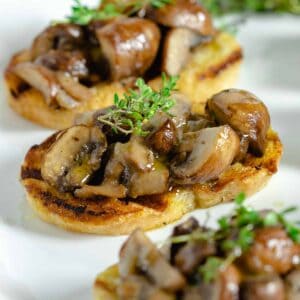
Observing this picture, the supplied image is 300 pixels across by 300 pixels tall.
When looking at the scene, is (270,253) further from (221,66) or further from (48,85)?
(221,66)

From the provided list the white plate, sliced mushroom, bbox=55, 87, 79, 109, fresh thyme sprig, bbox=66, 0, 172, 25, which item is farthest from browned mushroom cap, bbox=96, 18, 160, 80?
the white plate

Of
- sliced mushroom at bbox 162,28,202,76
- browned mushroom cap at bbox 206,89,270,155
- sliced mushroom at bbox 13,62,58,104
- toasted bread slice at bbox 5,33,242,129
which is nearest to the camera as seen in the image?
browned mushroom cap at bbox 206,89,270,155

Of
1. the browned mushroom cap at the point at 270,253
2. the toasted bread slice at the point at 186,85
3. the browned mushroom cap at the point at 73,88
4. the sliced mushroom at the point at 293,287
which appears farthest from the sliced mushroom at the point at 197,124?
the sliced mushroom at the point at 293,287

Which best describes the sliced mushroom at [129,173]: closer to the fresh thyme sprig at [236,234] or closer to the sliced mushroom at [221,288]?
the fresh thyme sprig at [236,234]

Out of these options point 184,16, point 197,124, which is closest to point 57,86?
point 184,16

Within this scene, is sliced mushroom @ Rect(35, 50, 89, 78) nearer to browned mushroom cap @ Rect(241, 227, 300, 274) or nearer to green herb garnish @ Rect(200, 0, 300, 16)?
green herb garnish @ Rect(200, 0, 300, 16)

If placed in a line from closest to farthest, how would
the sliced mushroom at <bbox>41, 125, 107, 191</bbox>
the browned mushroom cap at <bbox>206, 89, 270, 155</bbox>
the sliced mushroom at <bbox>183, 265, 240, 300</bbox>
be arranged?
the sliced mushroom at <bbox>183, 265, 240, 300</bbox> → the sliced mushroom at <bbox>41, 125, 107, 191</bbox> → the browned mushroom cap at <bbox>206, 89, 270, 155</bbox>

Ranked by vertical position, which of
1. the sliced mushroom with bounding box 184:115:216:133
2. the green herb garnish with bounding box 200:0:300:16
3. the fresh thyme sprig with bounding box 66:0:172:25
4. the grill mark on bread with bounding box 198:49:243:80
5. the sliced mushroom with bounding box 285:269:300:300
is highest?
the fresh thyme sprig with bounding box 66:0:172:25
